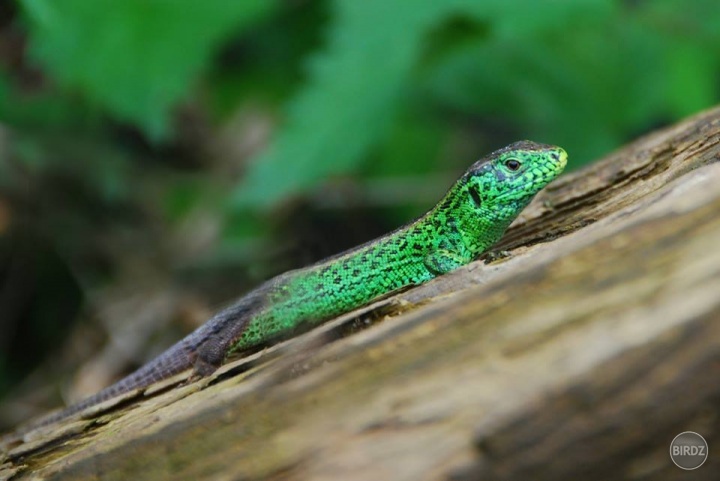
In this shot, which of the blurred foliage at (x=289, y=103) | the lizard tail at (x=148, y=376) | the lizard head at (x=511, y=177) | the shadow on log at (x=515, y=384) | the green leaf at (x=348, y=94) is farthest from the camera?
the blurred foliage at (x=289, y=103)

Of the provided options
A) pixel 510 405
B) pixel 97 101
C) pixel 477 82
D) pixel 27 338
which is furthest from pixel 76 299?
pixel 510 405

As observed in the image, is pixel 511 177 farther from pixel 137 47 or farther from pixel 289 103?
pixel 137 47

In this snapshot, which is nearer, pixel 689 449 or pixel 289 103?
pixel 689 449

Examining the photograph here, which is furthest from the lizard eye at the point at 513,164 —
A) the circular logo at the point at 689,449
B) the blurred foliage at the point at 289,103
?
the circular logo at the point at 689,449

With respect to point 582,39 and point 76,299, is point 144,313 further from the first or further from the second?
point 582,39

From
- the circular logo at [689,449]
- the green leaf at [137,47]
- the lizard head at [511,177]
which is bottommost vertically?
the circular logo at [689,449]

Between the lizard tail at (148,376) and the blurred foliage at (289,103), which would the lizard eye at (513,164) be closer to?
the blurred foliage at (289,103)

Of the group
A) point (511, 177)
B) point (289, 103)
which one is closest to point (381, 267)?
point (511, 177)
